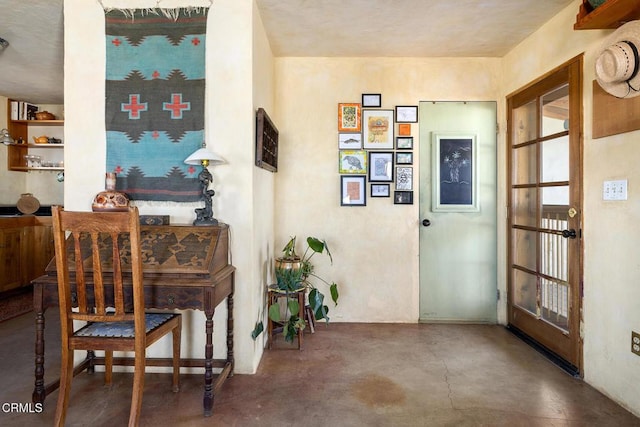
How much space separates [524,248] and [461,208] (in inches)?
24.5

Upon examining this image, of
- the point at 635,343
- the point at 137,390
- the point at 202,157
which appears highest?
the point at 202,157

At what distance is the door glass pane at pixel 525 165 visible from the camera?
2.79 meters

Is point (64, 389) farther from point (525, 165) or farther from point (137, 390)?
point (525, 165)

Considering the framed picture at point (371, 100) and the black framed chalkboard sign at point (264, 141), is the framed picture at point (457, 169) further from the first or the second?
the black framed chalkboard sign at point (264, 141)

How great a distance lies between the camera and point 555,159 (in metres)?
2.53

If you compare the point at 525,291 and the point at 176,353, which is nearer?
the point at 176,353

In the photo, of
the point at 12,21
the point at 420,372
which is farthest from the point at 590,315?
the point at 12,21

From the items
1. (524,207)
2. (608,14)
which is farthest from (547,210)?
(608,14)

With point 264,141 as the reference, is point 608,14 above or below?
above

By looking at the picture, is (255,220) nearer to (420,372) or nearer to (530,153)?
(420,372)

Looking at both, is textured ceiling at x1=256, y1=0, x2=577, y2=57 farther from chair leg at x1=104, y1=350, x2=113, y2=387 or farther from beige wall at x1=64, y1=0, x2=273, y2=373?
chair leg at x1=104, y1=350, x2=113, y2=387

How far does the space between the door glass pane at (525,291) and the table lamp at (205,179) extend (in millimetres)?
2513

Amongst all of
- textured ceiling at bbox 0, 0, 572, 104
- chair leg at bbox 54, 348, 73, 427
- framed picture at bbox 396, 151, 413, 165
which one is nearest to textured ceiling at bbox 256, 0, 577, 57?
textured ceiling at bbox 0, 0, 572, 104

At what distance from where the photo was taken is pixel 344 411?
74.3 inches
